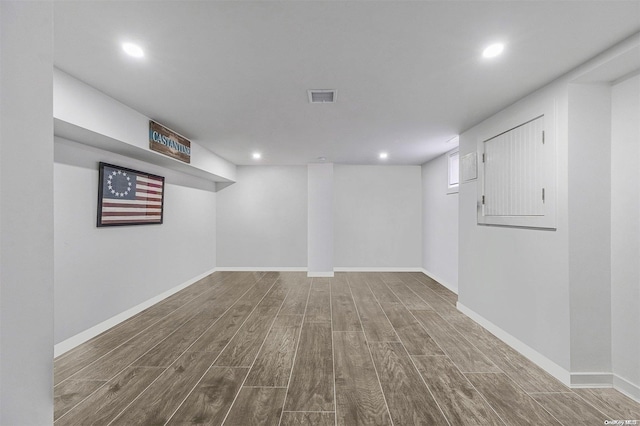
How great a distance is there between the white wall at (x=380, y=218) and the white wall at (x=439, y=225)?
0.25 meters

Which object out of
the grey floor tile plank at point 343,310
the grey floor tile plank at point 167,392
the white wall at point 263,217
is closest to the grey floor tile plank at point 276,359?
the grey floor tile plank at point 167,392

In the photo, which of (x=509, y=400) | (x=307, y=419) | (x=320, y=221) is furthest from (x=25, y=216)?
(x=320, y=221)

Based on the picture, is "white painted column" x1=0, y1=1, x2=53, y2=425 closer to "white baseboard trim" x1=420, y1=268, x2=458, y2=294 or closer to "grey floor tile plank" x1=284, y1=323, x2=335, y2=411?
"grey floor tile plank" x1=284, y1=323, x2=335, y2=411

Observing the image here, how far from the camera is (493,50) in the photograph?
202cm

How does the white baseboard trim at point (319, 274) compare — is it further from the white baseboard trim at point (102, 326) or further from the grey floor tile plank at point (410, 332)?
the white baseboard trim at point (102, 326)

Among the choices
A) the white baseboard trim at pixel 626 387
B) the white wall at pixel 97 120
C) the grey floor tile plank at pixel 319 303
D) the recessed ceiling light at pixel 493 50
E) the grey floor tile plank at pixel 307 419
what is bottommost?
the grey floor tile plank at pixel 319 303

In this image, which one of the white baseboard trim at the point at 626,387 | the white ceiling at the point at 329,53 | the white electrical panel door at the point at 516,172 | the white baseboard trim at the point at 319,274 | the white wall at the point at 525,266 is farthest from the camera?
the white baseboard trim at the point at 319,274

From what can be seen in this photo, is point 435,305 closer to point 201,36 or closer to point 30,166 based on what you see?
point 201,36

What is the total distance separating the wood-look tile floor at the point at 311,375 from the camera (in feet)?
6.37

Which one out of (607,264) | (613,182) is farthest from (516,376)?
(613,182)

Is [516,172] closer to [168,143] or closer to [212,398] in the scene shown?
[212,398]

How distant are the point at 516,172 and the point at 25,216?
11.6ft

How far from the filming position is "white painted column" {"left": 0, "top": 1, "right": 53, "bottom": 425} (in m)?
0.49

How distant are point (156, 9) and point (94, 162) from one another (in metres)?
2.38
